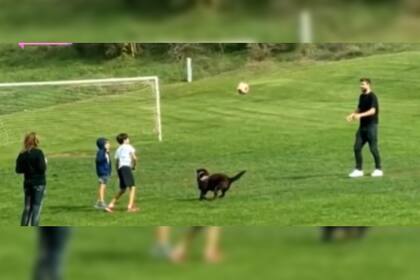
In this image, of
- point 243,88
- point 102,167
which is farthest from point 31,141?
point 243,88

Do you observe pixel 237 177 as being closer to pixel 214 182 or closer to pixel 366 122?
pixel 214 182

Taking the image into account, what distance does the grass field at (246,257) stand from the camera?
1.10 m

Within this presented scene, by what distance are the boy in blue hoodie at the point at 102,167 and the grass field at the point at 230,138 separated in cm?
3

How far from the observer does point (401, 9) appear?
0.98 m

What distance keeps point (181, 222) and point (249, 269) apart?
68 centimetres

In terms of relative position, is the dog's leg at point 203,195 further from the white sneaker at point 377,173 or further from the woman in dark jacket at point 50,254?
the woman in dark jacket at point 50,254

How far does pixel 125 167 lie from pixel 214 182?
281 millimetres

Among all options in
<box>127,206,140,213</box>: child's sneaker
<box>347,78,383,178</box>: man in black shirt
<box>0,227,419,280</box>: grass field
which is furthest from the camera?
<box>347,78,383,178</box>: man in black shirt

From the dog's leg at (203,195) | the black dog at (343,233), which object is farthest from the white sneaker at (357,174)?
the black dog at (343,233)

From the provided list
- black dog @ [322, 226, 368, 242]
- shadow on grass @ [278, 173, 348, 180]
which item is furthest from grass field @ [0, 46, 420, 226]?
black dog @ [322, 226, 368, 242]

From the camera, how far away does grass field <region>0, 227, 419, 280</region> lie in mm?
1098

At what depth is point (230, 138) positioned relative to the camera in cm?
206

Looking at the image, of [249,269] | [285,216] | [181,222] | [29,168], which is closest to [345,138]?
[285,216]

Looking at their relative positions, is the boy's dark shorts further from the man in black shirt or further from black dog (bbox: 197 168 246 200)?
the man in black shirt
